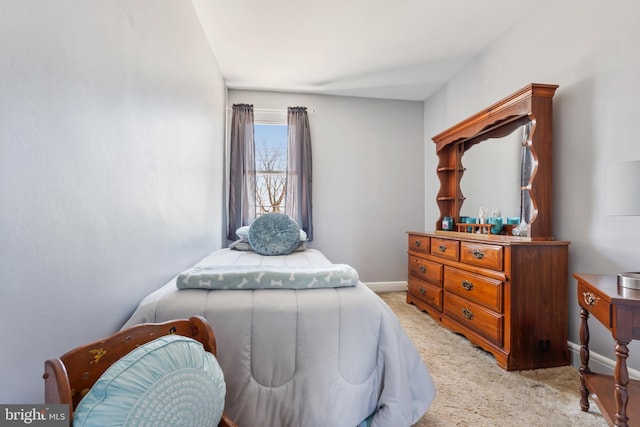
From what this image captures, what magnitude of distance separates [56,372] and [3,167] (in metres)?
0.49

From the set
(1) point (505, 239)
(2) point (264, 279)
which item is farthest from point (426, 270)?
(2) point (264, 279)

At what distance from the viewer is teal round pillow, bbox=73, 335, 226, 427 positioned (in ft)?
2.13

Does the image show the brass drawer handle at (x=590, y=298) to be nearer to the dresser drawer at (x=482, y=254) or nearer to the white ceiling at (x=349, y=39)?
the dresser drawer at (x=482, y=254)

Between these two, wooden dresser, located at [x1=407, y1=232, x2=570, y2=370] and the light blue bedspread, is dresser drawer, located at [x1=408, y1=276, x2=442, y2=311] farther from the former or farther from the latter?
the light blue bedspread

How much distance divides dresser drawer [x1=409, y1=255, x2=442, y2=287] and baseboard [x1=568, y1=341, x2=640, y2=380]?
38.1 inches

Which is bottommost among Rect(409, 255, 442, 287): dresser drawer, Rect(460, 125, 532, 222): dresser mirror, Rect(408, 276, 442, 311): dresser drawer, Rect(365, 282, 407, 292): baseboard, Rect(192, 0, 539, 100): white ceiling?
Rect(365, 282, 407, 292): baseboard

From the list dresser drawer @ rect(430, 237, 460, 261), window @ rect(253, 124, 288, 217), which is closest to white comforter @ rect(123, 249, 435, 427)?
dresser drawer @ rect(430, 237, 460, 261)

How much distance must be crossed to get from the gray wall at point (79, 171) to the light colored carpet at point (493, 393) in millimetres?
1490

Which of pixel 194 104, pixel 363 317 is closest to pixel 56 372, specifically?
pixel 363 317

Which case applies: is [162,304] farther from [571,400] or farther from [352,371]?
[571,400]

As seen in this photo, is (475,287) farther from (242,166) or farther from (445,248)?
(242,166)

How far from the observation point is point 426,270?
2.90 metres

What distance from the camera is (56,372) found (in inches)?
25.2

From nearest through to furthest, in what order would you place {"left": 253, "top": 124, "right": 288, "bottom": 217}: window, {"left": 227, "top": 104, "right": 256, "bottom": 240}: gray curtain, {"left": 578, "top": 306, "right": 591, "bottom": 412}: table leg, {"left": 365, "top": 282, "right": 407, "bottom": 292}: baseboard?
{"left": 578, "top": 306, "right": 591, "bottom": 412}: table leg → {"left": 227, "top": 104, "right": 256, "bottom": 240}: gray curtain → {"left": 253, "top": 124, "right": 288, "bottom": 217}: window → {"left": 365, "top": 282, "right": 407, "bottom": 292}: baseboard
